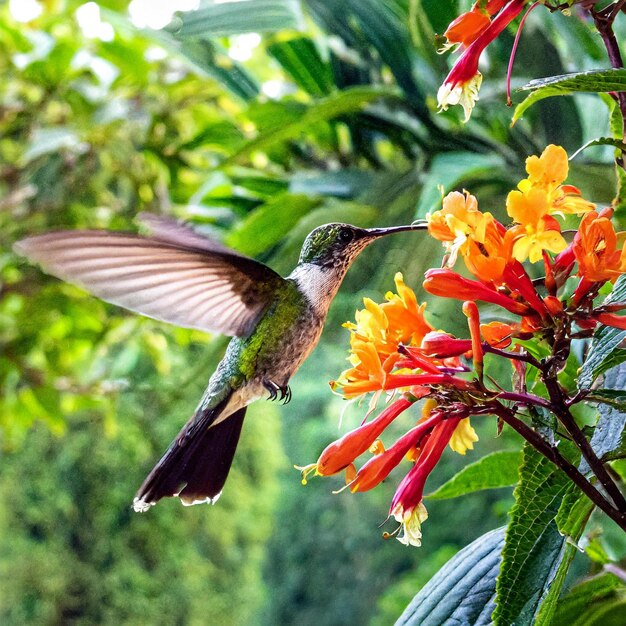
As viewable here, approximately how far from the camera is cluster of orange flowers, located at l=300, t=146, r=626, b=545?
0.31 meters

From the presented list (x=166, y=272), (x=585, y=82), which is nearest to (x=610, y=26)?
(x=585, y=82)

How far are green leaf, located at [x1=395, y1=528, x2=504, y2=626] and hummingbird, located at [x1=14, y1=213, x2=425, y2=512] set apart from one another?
0.15 metres

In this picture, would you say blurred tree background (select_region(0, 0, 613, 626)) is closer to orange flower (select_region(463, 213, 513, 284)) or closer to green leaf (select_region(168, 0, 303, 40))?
green leaf (select_region(168, 0, 303, 40))

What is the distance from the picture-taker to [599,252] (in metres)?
0.31

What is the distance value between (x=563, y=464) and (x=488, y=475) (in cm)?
14

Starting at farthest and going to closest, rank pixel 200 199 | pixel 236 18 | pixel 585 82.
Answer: pixel 200 199, pixel 236 18, pixel 585 82

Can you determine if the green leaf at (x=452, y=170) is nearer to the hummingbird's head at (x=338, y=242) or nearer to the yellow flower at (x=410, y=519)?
the hummingbird's head at (x=338, y=242)

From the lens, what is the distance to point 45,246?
0.42 metres

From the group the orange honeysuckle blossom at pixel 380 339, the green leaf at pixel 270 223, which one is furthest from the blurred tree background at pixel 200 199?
the orange honeysuckle blossom at pixel 380 339

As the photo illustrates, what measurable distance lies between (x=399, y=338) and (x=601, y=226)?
0.28ft

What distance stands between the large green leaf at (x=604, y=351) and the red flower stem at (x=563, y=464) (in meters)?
0.03

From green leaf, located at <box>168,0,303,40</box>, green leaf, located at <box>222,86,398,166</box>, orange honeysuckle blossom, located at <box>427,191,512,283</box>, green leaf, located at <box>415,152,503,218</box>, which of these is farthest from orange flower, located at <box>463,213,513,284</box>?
green leaf, located at <box>168,0,303,40</box>

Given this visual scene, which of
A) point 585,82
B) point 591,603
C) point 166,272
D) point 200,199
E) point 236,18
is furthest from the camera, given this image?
point 200,199

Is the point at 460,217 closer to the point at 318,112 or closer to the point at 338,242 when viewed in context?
the point at 338,242
